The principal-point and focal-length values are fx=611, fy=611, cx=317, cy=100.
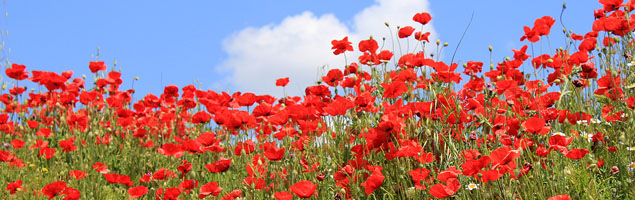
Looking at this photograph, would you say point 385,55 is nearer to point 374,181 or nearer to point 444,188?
point 374,181

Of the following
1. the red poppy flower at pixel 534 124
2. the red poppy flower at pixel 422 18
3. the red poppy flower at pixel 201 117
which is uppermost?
the red poppy flower at pixel 422 18

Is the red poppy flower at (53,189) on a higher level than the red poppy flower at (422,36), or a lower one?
lower

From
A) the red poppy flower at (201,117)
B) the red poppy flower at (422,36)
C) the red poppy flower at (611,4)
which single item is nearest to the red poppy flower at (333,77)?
the red poppy flower at (422,36)

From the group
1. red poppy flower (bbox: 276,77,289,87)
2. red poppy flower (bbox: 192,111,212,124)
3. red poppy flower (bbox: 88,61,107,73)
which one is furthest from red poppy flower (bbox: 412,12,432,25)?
red poppy flower (bbox: 88,61,107,73)

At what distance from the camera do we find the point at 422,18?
4.06 meters

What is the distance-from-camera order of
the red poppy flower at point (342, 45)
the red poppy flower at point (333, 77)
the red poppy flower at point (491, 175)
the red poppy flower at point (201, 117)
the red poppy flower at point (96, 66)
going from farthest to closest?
the red poppy flower at point (96, 66)
the red poppy flower at point (201, 117)
the red poppy flower at point (342, 45)
the red poppy flower at point (333, 77)
the red poppy flower at point (491, 175)

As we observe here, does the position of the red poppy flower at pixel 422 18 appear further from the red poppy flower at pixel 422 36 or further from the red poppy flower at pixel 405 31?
the red poppy flower at pixel 405 31

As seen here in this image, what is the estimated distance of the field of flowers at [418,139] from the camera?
2.47m

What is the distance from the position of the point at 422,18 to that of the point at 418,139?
1.39 m

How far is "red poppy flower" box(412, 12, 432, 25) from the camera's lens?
13.3 feet

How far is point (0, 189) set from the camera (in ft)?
14.0

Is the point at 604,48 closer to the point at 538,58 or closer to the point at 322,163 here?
the point at 538,58

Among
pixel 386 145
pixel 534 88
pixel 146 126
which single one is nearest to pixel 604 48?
pixel 534 88

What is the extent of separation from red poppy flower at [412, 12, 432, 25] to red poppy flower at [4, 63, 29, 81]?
3.94 m
